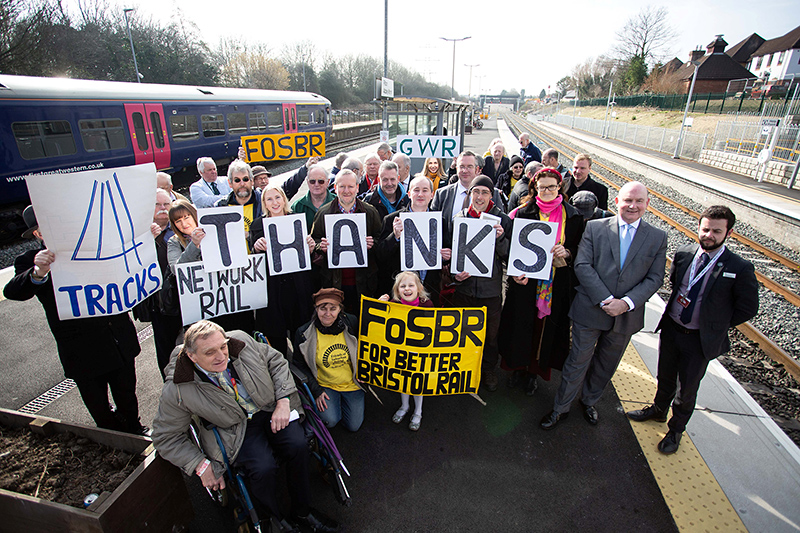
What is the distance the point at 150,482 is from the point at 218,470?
391mm

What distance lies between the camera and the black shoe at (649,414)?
12.6ft

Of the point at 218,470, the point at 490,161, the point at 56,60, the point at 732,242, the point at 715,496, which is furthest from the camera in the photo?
the point at 56,60

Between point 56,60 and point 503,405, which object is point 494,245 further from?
point 56,60

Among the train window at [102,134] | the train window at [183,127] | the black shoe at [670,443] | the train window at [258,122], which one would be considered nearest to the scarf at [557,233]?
the black shoe at [670,443]

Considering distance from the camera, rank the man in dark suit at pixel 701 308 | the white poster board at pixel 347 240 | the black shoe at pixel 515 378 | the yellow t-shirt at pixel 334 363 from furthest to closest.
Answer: the black shoe at pixel 515 378 → the white poster board at pixel 347 240 → the yellow t-shirt at pixel 334 363 → the man in dark suit at pixel 701 308

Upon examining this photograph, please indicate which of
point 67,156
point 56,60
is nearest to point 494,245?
point 67,156

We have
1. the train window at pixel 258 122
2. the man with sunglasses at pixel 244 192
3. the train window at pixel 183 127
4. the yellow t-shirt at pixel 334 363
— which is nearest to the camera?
the yellow t-shirt at pixel 334 363

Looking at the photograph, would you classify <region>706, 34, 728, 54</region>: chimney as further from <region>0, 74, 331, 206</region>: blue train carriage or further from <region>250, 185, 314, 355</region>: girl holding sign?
<region>250, 185, 314, 355</region>: girl holding sign

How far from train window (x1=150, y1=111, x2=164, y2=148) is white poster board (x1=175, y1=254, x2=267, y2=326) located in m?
11.6

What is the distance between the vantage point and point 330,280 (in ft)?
14.4

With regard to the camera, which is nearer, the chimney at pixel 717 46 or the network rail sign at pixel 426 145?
the network rail sign at pixel 426 145

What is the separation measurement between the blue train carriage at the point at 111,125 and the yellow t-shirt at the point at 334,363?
687cm

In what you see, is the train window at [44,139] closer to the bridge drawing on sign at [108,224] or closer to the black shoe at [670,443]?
the bridge drawing on sign at [108,224]

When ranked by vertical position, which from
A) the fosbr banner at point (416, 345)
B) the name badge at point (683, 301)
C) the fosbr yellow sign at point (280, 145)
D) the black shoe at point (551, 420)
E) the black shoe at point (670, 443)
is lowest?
the black shoe at point (551, 420)
